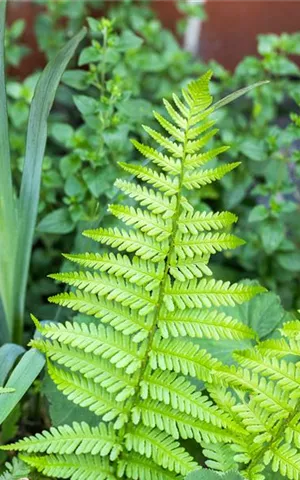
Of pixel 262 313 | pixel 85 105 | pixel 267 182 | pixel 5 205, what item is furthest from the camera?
pixel 267 182

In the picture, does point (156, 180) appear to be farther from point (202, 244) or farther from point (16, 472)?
point (16, 472)

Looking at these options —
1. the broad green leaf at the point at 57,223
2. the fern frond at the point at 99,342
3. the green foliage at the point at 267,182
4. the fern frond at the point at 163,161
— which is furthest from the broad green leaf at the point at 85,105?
the fern frond at the point at 99,342

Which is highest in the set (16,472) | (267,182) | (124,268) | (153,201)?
(267,182)

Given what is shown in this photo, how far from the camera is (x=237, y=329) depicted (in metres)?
1.01

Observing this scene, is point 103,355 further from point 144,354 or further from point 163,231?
point 163,231

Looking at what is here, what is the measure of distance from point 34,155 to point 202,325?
44 cm

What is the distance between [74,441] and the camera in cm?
104

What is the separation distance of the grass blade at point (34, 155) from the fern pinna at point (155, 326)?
0.24 m

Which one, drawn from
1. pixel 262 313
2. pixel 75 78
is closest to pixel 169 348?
pixel 262 313

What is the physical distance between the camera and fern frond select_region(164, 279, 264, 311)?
1008 millimetres

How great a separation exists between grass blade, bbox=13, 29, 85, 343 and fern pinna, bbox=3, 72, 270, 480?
0.80ft

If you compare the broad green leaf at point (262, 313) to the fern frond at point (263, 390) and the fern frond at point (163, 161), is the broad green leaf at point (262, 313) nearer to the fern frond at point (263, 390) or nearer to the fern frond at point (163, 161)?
the fern frond at point (263, 390)

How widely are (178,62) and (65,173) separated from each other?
617 mm

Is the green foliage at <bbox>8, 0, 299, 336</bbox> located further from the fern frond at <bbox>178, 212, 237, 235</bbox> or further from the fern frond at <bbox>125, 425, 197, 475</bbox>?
the fern frond at <bbox>125, 425, 197, 475</bbox>
